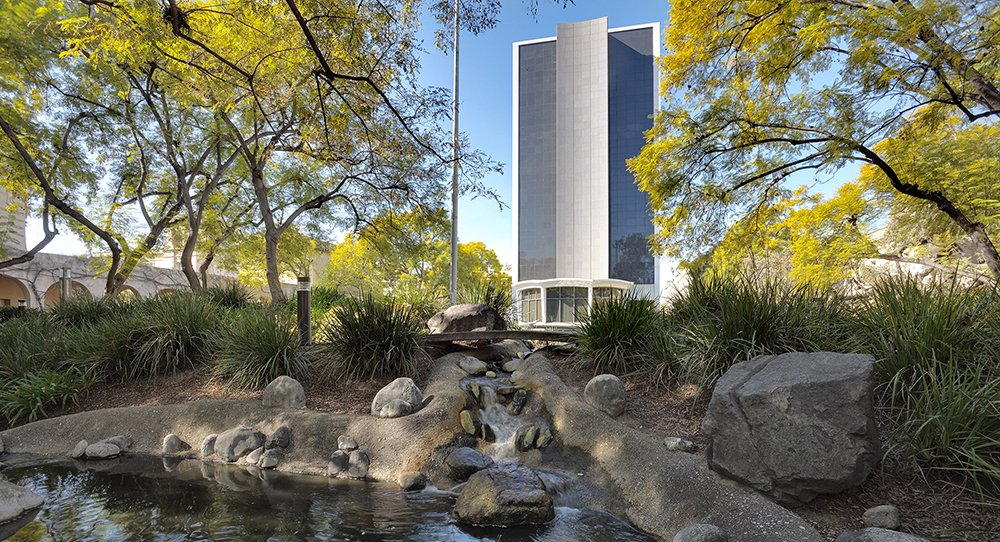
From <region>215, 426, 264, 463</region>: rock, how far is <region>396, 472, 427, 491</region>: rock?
6.58 feet

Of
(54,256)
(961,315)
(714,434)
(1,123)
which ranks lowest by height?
(714,434)

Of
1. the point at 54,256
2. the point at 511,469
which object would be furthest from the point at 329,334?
the point at 54,256

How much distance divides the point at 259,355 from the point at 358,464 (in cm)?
264

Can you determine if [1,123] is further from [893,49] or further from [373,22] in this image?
[893,49]

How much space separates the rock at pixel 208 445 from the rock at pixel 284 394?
0.67 metres

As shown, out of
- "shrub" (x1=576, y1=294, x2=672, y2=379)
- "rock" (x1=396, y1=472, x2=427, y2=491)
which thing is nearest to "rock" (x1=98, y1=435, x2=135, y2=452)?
"rock" (x1=396, y1=472, x2=427, y2=491)

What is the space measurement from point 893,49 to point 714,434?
7.67 metres

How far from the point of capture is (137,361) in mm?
6934

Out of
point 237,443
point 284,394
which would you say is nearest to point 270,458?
point 237,443

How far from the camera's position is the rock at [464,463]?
15.2 feet

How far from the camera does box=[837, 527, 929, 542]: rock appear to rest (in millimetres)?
2660

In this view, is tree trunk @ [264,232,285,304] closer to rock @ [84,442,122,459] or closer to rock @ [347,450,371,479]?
rock @ [84,442,122,459]

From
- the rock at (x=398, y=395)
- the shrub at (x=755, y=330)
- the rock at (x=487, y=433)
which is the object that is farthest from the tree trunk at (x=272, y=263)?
the shrub at (x=755, y=330)

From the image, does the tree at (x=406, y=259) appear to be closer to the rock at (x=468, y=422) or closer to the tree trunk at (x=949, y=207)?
the rock at (x=468, y=422)
